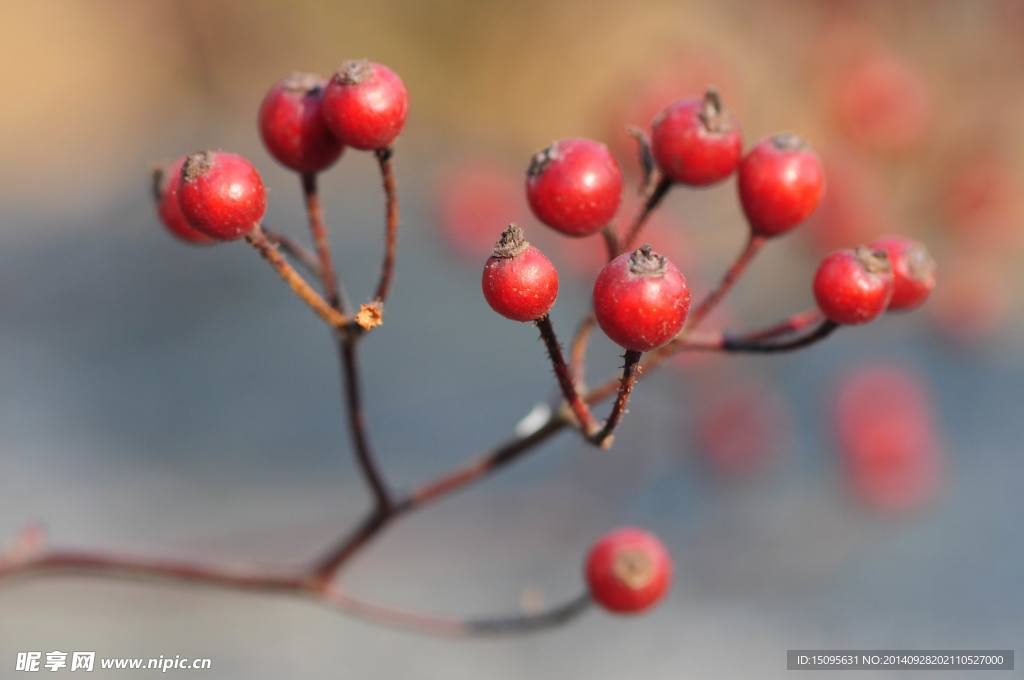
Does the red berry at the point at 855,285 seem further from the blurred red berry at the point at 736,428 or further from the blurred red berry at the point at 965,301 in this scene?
the blurred red berry at the point at 965,301

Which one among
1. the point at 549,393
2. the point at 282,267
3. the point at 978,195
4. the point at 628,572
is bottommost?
the point at 628,572

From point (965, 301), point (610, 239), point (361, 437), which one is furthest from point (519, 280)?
point (965, 301)

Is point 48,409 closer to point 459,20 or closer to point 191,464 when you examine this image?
point 191,464

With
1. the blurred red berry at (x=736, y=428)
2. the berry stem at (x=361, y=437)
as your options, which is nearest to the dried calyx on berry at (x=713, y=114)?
the berry stem at (x=361, y=437)

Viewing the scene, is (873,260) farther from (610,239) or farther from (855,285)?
(610,239)

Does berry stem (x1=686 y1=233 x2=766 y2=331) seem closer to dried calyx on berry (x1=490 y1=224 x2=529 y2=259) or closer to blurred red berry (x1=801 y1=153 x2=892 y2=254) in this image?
dried calyx on berry (x1=490 y1=224 x2=529 y2=259)

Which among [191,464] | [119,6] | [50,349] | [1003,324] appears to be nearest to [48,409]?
[50,349]
